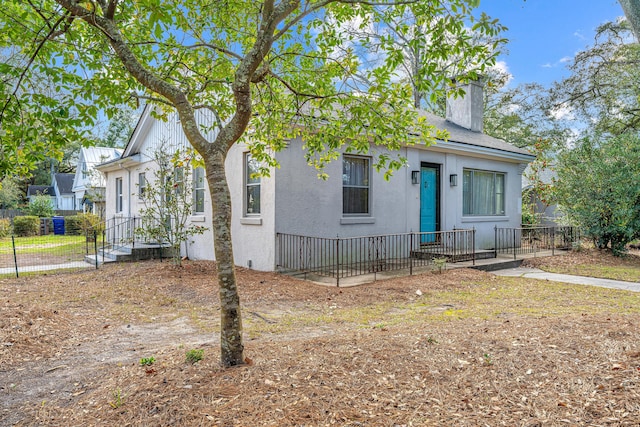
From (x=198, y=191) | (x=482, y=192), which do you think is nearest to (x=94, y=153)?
(x=198, y=191)

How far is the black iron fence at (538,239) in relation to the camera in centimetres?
1341

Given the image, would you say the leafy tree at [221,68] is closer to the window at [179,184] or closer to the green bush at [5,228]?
the window at [179,184]

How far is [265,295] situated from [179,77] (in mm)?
3878

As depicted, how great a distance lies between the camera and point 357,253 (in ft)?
34.3

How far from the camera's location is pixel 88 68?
4.73 m

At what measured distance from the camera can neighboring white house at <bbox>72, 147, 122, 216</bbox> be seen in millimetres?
24703

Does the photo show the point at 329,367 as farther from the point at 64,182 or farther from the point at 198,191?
the point at 64,182

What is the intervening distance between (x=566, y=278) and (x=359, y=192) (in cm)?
520

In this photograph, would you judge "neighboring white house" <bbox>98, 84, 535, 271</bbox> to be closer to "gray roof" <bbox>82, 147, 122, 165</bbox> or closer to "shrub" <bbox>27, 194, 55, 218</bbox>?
"shrub" <bbox>27, 194, 55, 218</bbox>

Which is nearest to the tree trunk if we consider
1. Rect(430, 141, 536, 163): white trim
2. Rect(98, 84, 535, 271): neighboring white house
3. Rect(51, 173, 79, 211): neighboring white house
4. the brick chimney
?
Rect(98, 84, 535, 271): neighboring white house

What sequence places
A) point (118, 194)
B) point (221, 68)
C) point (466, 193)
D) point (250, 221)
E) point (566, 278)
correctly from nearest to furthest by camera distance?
point (221, 68) → point (566, 278) → point (250, 221) → point (466, 193) → point (118, 194)

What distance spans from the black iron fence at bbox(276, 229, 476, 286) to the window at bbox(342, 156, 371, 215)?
2.85ft

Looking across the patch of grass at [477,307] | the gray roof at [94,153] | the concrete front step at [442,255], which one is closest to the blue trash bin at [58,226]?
the gray roof at [94,153]

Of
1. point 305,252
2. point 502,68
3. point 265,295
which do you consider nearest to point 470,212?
point 305,252
